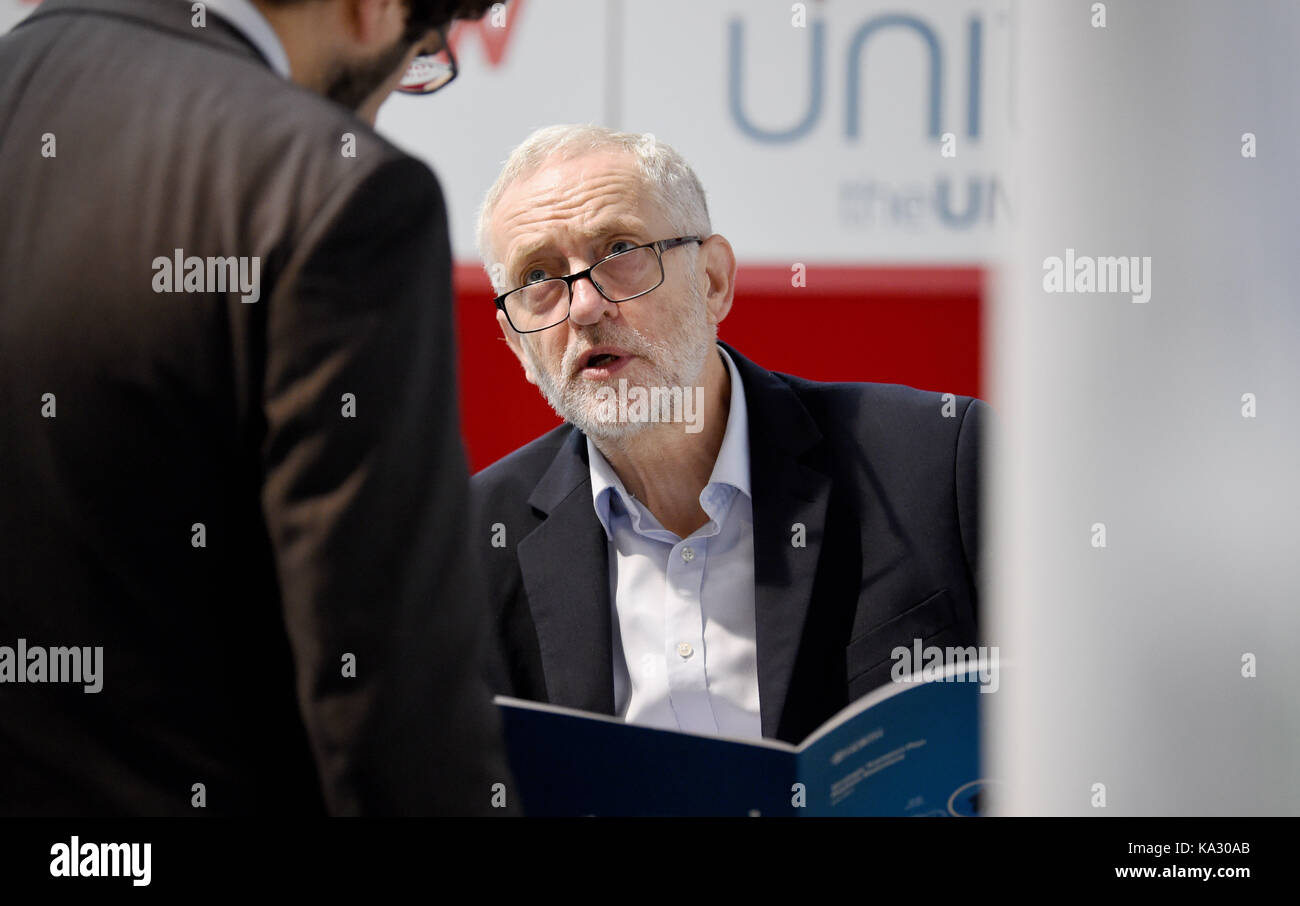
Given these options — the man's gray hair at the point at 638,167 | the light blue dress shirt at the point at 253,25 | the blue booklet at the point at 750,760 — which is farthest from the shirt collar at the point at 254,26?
the man's gray hair at the point at 638,167

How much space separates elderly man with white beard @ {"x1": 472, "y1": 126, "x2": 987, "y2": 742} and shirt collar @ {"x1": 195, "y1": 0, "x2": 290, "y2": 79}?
3.48 feet

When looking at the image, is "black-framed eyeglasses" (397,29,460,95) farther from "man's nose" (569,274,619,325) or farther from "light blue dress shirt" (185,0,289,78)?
"man's nose" (569,274,619,325)

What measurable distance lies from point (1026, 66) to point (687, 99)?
184cm

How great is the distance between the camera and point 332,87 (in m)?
1.25

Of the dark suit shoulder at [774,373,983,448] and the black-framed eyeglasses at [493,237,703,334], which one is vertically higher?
the black-framed eyeglasses at [493,237,703,334]

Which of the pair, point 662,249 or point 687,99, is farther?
point 687,99

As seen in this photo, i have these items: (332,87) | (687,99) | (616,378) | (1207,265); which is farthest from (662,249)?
(1207,265)

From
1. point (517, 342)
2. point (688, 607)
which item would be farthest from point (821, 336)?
point (688, 607)

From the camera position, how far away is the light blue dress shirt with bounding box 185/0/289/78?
115cm

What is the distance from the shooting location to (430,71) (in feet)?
4.82

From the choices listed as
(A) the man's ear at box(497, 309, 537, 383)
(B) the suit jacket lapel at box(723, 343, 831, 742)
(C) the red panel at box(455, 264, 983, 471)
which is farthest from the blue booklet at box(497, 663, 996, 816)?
(C) the red panel at box(455, 264, 983, 471)

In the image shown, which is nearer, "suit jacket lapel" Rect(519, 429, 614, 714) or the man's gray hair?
"suit jacket lapel" Rect(519, 429, 614, 714)

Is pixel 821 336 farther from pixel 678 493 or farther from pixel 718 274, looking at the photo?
pixel 678 493
